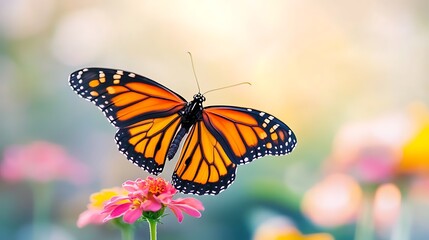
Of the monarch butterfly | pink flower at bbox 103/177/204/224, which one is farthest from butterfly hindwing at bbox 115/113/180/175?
pink flower at bbox 103/177/204/224

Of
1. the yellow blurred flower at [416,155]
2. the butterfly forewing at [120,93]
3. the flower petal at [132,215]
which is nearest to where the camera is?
the flower petal at [132,215]

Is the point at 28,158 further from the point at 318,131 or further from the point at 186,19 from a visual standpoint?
the point at 318,131

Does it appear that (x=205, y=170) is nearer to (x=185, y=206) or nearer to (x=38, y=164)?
(x=185, y=206)

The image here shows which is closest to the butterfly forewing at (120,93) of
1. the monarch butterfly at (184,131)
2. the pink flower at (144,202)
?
the monarch butterfly at (184,131)

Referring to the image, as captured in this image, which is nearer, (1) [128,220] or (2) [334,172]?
(1) [128,220]

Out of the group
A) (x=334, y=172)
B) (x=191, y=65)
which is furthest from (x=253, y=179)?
(x=191, y=65)

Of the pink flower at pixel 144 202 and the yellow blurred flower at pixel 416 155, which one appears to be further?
the yellow blurred flower at pixel 416 155

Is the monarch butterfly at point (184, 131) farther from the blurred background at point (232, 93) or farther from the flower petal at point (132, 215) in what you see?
the blurred background at point (232, 93)

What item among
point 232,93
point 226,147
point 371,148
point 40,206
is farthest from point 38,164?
point 371,148
